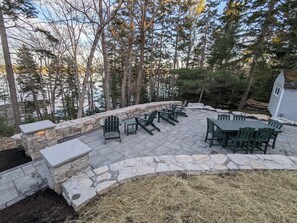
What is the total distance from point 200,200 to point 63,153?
7.45 ft

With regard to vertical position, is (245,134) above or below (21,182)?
above

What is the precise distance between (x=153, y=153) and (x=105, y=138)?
1.46 meters

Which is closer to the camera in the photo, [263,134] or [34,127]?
[34,127]

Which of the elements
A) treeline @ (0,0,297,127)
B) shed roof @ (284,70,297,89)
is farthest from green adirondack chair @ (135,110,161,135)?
shed roof @ (284,70,297,89)

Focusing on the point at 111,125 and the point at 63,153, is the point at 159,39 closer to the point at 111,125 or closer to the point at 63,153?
the point at 111,125

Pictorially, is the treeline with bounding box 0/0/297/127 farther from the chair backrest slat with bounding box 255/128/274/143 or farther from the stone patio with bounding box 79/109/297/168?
the chair backrest slat with bounding box 255/128/274/143

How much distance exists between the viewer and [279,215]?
201cm

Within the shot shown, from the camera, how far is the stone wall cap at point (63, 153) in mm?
2248

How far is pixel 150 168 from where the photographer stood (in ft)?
9.26

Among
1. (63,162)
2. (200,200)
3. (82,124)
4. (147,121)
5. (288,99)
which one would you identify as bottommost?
(200,200)

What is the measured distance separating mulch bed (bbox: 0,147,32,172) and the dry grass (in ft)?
7.38

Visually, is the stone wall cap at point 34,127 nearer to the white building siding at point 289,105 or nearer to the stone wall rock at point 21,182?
the stone wall rock at point 21,182

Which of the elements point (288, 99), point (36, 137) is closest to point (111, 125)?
point (36, 137)

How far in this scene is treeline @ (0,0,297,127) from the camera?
7.09 meters
